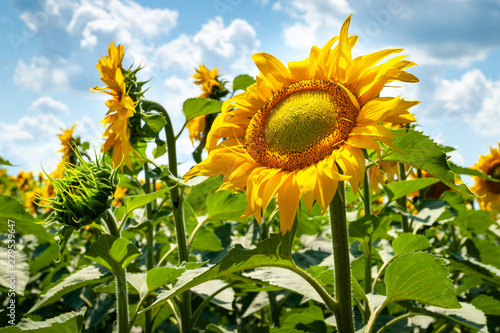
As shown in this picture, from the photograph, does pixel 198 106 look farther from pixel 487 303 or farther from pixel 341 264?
pixel 487 303

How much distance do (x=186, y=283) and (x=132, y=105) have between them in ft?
3.15

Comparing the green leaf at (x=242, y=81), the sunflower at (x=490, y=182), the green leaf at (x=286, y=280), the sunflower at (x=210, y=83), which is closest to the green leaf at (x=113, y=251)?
the green leaf at (x=286, y=280)

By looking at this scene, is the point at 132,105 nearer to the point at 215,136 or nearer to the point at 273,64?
the point at 215,136

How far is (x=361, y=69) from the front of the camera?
3.95 ft

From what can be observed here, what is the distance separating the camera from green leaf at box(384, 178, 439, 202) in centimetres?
194

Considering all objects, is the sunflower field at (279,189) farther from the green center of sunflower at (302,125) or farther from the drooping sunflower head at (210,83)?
the drooping sunflower head at (210,83)

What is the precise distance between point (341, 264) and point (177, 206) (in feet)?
2.96

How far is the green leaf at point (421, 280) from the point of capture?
48.5 inches

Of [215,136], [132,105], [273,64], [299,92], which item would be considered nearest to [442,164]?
[299,92]

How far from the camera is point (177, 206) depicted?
1869 millimetres

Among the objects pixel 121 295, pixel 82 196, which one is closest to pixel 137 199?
pixel 82 196

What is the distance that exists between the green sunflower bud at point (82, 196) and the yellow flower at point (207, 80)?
195cm

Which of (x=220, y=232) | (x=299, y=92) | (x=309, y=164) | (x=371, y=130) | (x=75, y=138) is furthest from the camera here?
(x=75, y=138)

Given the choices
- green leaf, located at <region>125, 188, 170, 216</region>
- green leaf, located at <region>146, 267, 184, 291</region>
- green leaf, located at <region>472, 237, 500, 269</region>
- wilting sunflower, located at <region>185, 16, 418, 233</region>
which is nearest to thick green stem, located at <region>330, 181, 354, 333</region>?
wilting sunflower, located at <region>185, 16, 418, 233</region>
